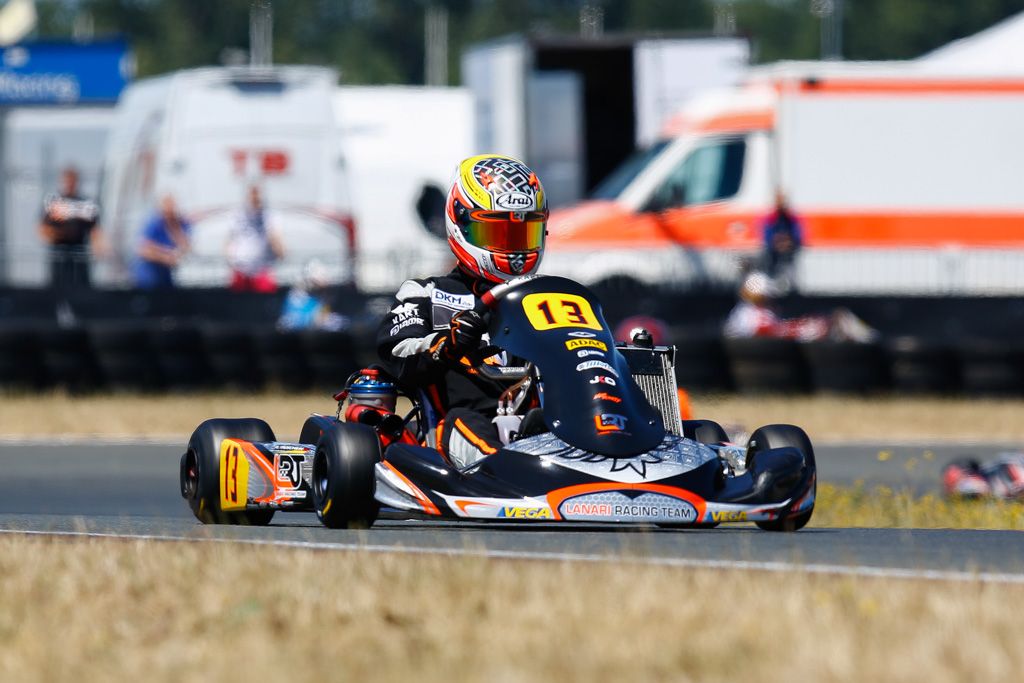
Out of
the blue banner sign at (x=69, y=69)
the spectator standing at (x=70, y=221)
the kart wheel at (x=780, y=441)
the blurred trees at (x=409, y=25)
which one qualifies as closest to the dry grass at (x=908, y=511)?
the kart wheel at (x=780, y=441)

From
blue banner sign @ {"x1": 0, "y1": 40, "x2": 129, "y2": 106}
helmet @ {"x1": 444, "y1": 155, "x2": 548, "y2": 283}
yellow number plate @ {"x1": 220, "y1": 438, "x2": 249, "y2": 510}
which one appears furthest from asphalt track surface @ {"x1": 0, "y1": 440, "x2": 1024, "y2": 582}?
blue banner sign @ {"x1": 0, "y1": 40, "x2": 129, "y2": 106}

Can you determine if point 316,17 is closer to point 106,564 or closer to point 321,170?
point 321,170

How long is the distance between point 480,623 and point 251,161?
545 inches

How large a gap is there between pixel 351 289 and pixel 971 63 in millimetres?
8711

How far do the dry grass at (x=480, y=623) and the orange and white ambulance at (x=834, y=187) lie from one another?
37.5 feet

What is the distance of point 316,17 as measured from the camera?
8769cm

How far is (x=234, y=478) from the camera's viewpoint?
20.8 feet

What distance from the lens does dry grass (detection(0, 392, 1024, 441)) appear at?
12281 mm

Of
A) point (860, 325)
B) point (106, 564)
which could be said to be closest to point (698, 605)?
point (106, 564)

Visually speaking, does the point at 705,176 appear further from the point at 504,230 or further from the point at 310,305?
the point at 504,230

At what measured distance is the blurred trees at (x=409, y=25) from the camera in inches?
3056

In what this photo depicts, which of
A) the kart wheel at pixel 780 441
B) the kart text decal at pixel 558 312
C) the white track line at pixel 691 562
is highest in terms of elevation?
the kart text decal at pixel 558 312

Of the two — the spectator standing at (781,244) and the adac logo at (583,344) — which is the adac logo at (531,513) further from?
the spectator standing at (781,244)

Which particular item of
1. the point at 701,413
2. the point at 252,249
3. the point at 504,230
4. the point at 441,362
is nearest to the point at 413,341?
the point at 441,362
